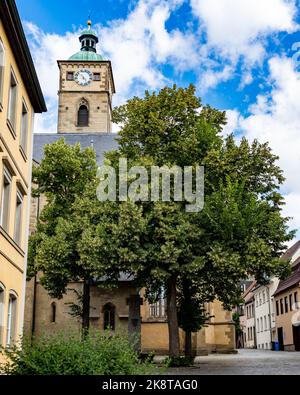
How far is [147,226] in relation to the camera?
23688mm

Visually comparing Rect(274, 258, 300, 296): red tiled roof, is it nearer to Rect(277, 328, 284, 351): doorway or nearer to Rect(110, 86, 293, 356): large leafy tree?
Rect(277, 328, 284, 351): doorway

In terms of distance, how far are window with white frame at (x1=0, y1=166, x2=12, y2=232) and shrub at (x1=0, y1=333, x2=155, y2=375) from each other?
22.7ft

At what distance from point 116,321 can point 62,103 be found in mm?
27574

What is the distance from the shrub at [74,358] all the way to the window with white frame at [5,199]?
22.7 feet

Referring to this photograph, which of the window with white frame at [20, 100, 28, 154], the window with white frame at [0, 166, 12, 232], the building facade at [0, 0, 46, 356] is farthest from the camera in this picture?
the window with white frame at [20, 100, 28, 154]

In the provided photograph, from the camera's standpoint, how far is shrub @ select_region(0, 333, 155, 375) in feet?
28.6

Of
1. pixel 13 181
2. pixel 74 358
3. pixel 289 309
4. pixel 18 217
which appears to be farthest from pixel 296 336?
pixel 74 358

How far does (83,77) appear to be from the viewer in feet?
191

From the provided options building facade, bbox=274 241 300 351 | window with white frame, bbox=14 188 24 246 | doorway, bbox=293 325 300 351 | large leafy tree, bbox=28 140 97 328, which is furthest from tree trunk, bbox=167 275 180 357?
doorway, bbox=293 325 300 351

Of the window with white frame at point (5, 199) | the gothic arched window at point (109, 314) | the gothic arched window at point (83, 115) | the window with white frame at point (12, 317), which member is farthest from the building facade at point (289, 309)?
the window with white frame at point (5, 199)

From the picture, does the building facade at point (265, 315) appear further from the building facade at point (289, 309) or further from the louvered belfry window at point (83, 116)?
the louvered belfry window at point (83, 116)

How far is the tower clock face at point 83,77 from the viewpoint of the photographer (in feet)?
190

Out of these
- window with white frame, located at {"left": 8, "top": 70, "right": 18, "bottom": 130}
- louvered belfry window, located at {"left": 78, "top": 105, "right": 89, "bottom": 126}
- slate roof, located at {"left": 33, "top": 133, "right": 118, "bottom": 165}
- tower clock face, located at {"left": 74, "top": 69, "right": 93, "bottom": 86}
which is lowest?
window with white frame, located at {"left": 8, "top": 70, "right": 18, "bottom": 130}
